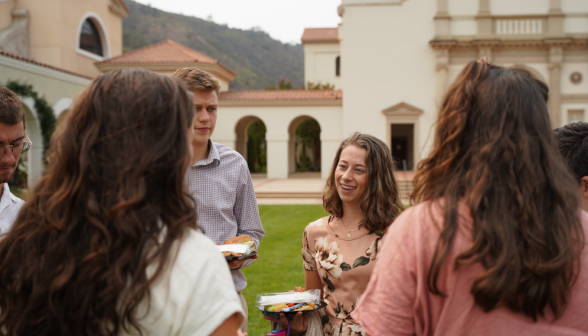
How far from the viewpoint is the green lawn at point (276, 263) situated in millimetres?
5980

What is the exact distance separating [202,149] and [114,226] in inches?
67.1

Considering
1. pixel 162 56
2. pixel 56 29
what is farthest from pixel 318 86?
pixel 56 29

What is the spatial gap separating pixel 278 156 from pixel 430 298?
83.8 feet

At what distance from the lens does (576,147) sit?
7.29 ft

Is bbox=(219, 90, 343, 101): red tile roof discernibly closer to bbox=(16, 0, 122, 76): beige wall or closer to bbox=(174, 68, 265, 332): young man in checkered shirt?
bbox=(16, 0, 122, 76): beige wall

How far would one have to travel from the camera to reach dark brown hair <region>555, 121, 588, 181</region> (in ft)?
7.18

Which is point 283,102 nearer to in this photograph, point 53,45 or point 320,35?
point 53,45

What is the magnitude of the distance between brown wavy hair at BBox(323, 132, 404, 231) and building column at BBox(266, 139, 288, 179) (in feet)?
78.0

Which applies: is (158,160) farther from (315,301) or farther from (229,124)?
(229,124)

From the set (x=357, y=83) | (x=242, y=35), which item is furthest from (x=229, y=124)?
(x=242, y=35)

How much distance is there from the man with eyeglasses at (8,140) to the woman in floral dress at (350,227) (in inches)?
64.7

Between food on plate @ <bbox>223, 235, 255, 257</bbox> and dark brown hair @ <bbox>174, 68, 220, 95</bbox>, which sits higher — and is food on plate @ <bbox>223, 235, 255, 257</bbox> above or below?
below

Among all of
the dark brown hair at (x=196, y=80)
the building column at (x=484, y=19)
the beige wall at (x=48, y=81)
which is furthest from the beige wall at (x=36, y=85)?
the building column at (x=484, y=19)

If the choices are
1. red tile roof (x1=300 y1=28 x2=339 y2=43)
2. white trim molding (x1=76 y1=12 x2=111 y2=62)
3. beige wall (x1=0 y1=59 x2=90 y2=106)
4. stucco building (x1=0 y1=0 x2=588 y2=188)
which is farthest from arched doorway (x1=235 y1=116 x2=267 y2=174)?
beige wall (x1=0 y1=59 x2=90 y2=106)
